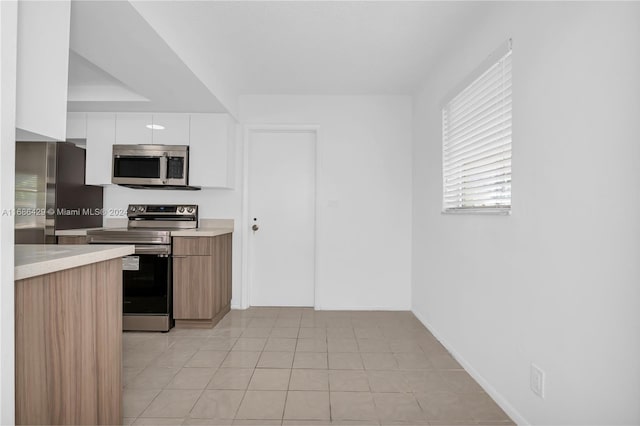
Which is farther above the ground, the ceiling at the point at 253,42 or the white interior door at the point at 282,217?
the ceiling at the point at 253,42

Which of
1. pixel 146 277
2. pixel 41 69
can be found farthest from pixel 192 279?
pixel 41 69

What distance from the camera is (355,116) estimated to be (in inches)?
170

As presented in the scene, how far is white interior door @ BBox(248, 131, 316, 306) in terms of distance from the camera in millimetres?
4398

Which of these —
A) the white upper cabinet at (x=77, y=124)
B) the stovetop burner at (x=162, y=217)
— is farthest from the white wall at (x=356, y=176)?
the white upper cabinet at (x=77, y=124)

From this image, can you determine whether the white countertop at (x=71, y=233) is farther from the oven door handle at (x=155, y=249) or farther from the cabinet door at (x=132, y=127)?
the cabinet door at (x=132, y=127)

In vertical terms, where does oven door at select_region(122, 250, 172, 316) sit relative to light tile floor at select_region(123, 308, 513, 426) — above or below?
above

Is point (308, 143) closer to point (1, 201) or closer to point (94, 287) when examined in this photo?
point (94, 287)

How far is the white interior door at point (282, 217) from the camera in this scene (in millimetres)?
Result: 4398

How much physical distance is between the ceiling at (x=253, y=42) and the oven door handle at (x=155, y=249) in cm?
137

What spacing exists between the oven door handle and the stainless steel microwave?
677 mm

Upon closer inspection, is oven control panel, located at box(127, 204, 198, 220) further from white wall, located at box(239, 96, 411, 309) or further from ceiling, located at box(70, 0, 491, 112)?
white wall, located at box(239, 96, 411, 309)

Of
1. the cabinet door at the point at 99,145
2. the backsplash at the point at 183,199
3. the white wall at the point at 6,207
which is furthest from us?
the backsplash at the point at 183,199

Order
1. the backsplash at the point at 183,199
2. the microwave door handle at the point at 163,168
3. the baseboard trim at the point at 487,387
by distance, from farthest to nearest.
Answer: the backsplash at the point at 183,199 < the microwave door handle at the point at 163,168 < the baseboard trim at the point at 487,387

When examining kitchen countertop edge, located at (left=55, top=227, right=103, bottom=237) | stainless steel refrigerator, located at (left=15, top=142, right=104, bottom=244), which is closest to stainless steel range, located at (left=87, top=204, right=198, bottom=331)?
kitchen countertop edge, located at (left=55, top=227, right=103, bottom=237)
